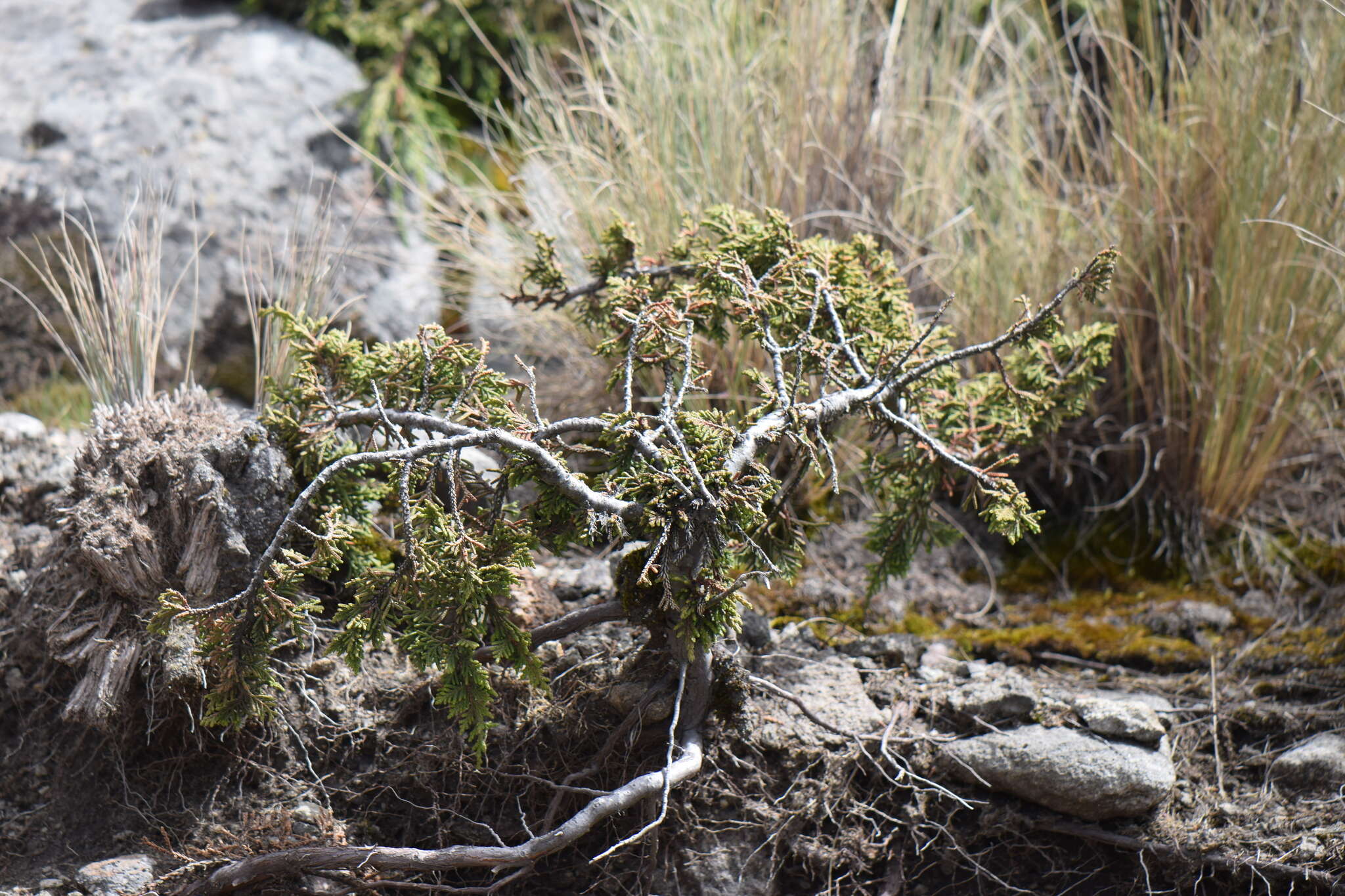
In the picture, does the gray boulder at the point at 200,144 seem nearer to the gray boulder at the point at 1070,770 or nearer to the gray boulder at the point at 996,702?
the gray boulder at the point at 996,702

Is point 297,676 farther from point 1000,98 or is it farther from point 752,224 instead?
point 1000,98

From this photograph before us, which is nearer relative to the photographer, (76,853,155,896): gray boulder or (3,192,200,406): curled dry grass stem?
(76,853,155,896): gray boulder

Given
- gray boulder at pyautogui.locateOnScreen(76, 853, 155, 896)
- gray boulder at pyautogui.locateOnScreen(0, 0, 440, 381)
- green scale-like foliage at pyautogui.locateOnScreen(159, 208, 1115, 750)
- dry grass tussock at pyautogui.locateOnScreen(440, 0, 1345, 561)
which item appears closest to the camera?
green scale-like foliage at pyautogui.locateOnScreen(159, 208, 1115, 750)

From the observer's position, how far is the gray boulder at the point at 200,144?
10.1ft

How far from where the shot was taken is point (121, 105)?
329 cm

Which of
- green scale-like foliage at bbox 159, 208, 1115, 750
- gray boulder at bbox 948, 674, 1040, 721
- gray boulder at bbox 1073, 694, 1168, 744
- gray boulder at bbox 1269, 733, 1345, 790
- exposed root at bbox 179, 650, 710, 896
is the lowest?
gray boulder at bbox 1269, 733, 1345, 790

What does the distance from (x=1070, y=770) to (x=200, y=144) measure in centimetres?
314

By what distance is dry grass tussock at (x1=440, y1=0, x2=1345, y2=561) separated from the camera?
236cm

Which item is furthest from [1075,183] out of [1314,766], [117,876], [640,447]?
[117,876]

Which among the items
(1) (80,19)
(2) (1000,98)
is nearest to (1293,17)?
(2) (1000,98)

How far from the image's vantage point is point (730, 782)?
5.61 ft

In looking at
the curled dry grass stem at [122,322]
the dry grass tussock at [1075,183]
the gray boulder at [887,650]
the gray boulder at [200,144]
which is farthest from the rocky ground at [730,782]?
the gray boulder at [200,144]

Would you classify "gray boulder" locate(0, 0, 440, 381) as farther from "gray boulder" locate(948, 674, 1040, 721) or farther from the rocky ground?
"gray boulder" locate(948, 674, 1040, 721)

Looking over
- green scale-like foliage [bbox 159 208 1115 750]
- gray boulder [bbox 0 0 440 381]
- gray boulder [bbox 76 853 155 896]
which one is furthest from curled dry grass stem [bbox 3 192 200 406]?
gray boulder [bbox 76 853 155 896]
